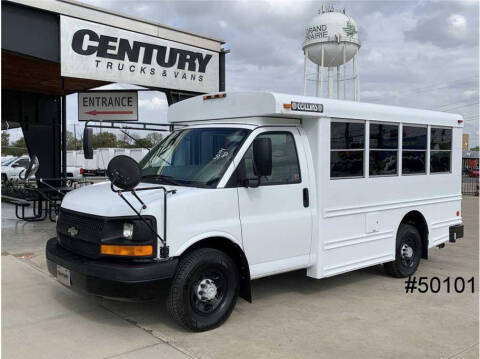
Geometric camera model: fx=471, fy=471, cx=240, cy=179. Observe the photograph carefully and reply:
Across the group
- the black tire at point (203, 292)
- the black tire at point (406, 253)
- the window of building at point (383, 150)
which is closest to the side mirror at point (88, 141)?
the black tire at point (203, 292)

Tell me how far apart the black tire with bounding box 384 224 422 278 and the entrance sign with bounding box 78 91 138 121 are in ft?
22.4

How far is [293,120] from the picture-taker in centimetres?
563

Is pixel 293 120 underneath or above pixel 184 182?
above

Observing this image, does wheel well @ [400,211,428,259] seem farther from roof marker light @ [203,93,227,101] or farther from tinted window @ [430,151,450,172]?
roof marker light @ [203,93,227,101]

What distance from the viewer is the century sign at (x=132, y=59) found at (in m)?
8.60

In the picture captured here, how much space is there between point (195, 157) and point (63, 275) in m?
1.84

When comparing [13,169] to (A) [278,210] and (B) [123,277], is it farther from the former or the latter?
(B) [123,277]

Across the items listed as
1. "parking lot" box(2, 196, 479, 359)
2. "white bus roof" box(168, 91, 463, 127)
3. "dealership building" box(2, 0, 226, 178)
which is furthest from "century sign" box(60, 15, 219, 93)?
"parking lot" box(2, 196, 479, 359)

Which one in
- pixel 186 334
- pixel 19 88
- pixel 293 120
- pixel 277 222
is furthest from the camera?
pixel 19 88

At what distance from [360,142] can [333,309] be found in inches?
84.4

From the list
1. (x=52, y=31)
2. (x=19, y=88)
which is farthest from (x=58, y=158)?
(x=52, y=31)

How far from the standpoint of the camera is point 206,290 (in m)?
4.76

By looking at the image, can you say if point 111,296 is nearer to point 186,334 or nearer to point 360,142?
point 186,334

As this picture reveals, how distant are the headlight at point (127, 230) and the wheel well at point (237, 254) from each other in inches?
30.5
